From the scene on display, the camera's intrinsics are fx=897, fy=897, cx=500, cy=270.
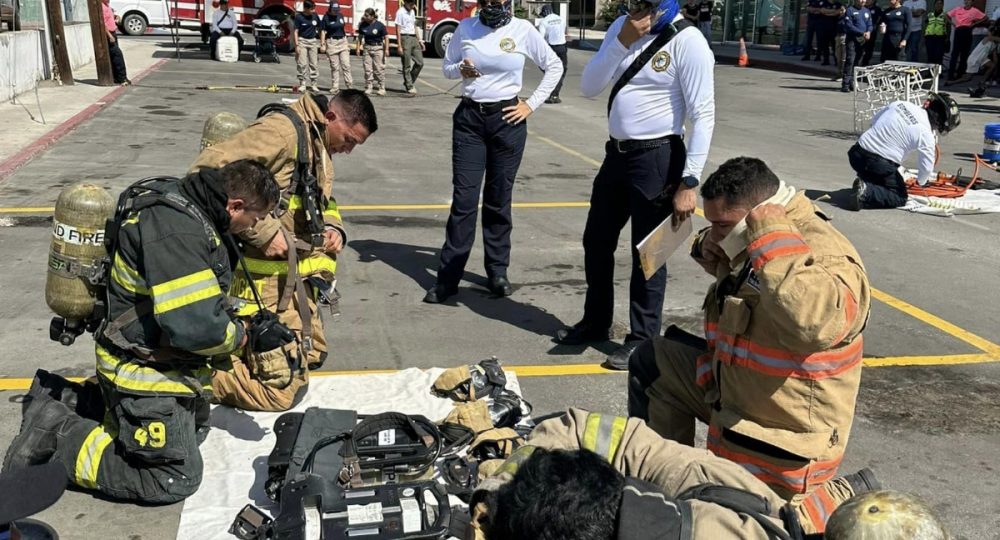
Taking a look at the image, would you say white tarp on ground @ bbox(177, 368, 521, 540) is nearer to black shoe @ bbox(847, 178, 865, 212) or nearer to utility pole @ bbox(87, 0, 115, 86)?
black shoe @ bbox(847, 178, 865, 212)

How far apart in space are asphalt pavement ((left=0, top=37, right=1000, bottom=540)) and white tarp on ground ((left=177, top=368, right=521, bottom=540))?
14cm

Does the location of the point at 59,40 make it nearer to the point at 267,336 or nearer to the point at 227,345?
the point at 267,336

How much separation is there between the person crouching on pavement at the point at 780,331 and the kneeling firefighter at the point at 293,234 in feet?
6.80

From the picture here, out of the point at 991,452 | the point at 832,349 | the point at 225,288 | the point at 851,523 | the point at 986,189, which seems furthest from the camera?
the point at 986,189

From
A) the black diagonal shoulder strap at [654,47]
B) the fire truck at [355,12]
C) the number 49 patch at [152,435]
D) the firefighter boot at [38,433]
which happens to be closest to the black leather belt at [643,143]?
the black diagonal shoulder strap at [654,47]

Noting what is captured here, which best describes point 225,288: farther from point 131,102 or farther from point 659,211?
point 131,102

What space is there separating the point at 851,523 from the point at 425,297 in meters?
4.40

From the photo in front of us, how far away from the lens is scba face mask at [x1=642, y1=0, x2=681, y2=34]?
15.2 feet

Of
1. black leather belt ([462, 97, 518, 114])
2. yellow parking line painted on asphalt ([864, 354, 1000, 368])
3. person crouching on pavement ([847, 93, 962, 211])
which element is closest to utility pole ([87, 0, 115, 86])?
black leather belt ([462, 97, 518, 114])

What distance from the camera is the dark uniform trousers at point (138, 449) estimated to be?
3512mm

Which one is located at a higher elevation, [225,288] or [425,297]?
[225,288]

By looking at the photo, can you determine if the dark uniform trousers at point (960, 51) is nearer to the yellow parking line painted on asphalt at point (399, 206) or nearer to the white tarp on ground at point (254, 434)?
the yellow parking line painted on asphalt at point (399, 206)

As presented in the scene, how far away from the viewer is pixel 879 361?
5.30 m

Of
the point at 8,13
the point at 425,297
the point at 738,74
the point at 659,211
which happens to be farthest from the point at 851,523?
the point at 738,74
